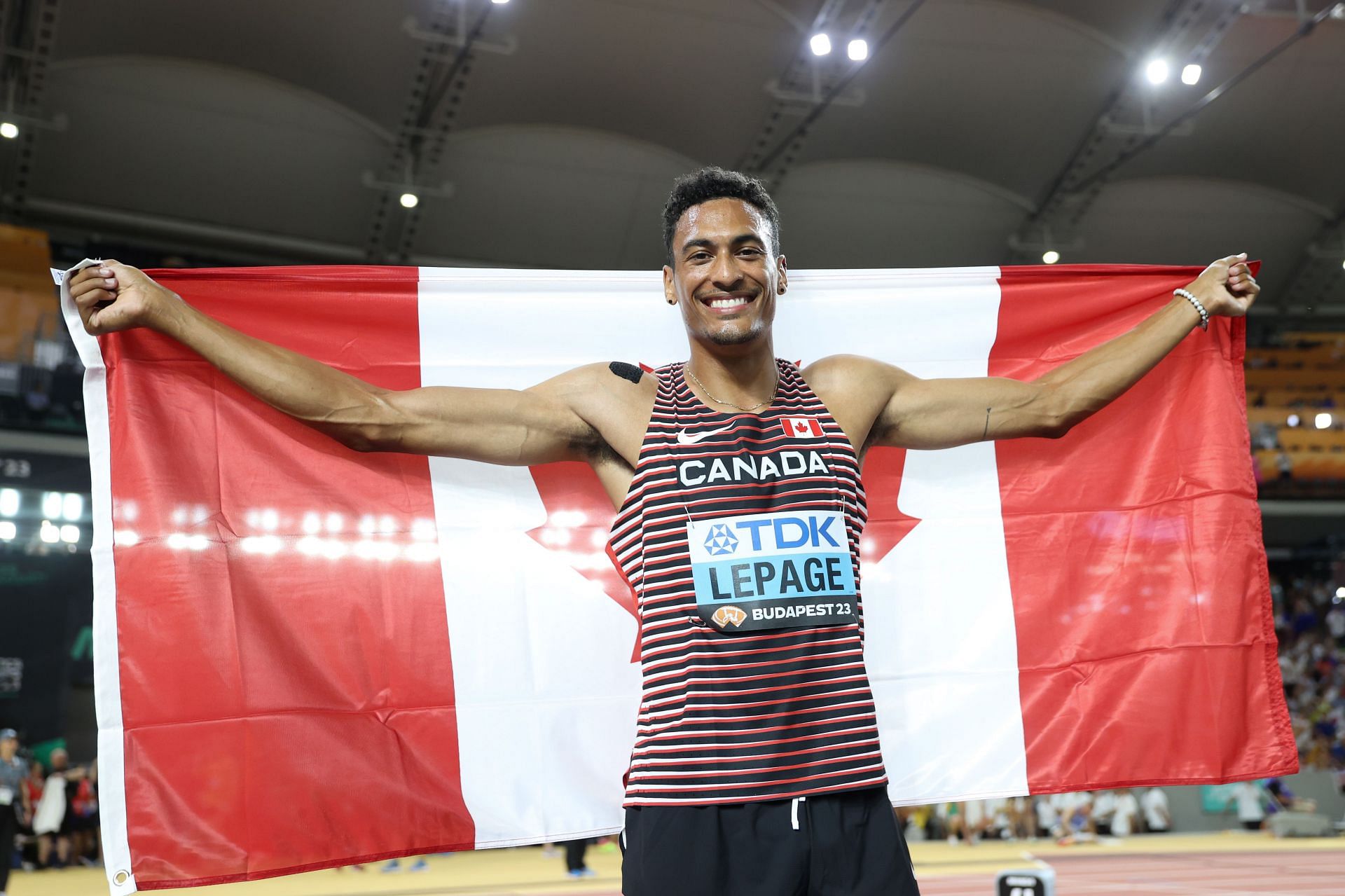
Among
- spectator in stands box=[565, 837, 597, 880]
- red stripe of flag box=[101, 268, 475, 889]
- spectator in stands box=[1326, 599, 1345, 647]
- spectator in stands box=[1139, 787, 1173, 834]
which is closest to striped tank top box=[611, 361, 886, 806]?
red stripe of flag box=[101, 268, 475, 889]

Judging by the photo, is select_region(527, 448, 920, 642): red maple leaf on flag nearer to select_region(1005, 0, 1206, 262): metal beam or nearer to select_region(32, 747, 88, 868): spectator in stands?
select_region(32, 747, 88, 868): spectator in stands

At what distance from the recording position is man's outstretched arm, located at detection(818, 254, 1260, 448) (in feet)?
8.60

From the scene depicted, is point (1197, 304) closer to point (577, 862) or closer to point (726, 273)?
point (726, 273)

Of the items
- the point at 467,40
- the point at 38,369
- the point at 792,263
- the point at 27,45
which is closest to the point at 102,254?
the point at 38,369

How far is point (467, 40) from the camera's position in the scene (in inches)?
466

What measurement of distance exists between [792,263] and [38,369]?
973cm

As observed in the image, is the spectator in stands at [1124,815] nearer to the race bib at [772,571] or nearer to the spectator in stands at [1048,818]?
the spectator in stands at [1048,818]

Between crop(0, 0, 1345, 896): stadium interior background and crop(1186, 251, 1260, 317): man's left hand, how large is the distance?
9.13 meters

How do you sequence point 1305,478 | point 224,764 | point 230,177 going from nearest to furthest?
point 224,764 → point 230,177 → point 1305,478

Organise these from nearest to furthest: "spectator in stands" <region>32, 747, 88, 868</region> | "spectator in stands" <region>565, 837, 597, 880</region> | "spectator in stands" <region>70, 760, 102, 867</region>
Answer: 1. "spectator in stands" <region>565, 837, 597, 880</region>
2. "spectator in stands" <region>32, 747, 88, 868</region>
3. "spectator in stands" <region>70, 760, 102, 867</region>

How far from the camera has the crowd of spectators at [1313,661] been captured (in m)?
16.4

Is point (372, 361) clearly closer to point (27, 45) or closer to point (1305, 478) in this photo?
point (27, 45)

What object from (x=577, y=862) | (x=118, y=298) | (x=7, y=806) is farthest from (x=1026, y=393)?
(x=577, y=862)

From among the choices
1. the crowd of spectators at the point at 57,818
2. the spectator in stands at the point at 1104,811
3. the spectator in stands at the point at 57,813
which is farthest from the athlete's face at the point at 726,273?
the spectator in stands at the point at 1104,811
